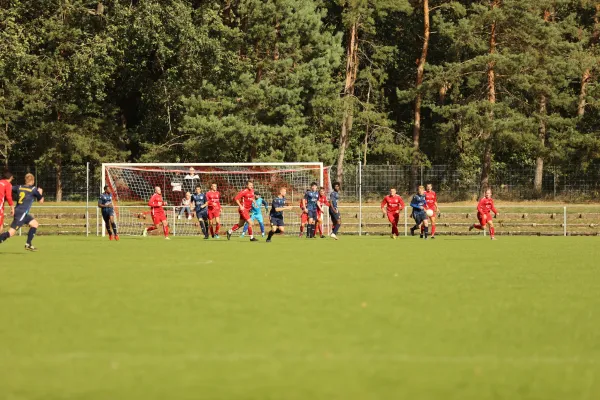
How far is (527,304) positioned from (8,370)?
6.85m

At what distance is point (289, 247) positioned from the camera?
2802cm

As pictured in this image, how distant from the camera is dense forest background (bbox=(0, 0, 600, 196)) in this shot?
50.2m

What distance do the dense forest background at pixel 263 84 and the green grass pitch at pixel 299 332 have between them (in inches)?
1252

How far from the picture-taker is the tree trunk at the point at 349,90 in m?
56.3

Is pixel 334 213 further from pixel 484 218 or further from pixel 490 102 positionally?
pixel 490 102

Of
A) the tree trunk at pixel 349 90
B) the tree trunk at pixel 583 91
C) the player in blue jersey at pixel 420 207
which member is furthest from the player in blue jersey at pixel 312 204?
the tree trunk at pixel 583 91

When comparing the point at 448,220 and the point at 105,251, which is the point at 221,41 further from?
the point at 105,251

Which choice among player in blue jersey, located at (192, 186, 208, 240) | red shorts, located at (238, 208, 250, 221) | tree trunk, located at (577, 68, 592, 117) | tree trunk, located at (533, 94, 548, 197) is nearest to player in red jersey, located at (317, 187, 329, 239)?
red shorts, located at (238, 208, 250, 221)

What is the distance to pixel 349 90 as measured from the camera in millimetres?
58750

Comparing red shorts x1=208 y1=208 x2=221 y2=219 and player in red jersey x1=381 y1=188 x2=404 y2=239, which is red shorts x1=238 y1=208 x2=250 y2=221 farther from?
player in red jersey x1=381 y1=188 x2=404 y2=239

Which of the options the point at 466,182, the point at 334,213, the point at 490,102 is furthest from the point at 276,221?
the point at 490,102

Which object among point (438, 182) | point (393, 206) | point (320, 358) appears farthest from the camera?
point (438, 182)

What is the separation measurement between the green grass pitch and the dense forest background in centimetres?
3181

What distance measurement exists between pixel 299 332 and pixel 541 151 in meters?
43.7
